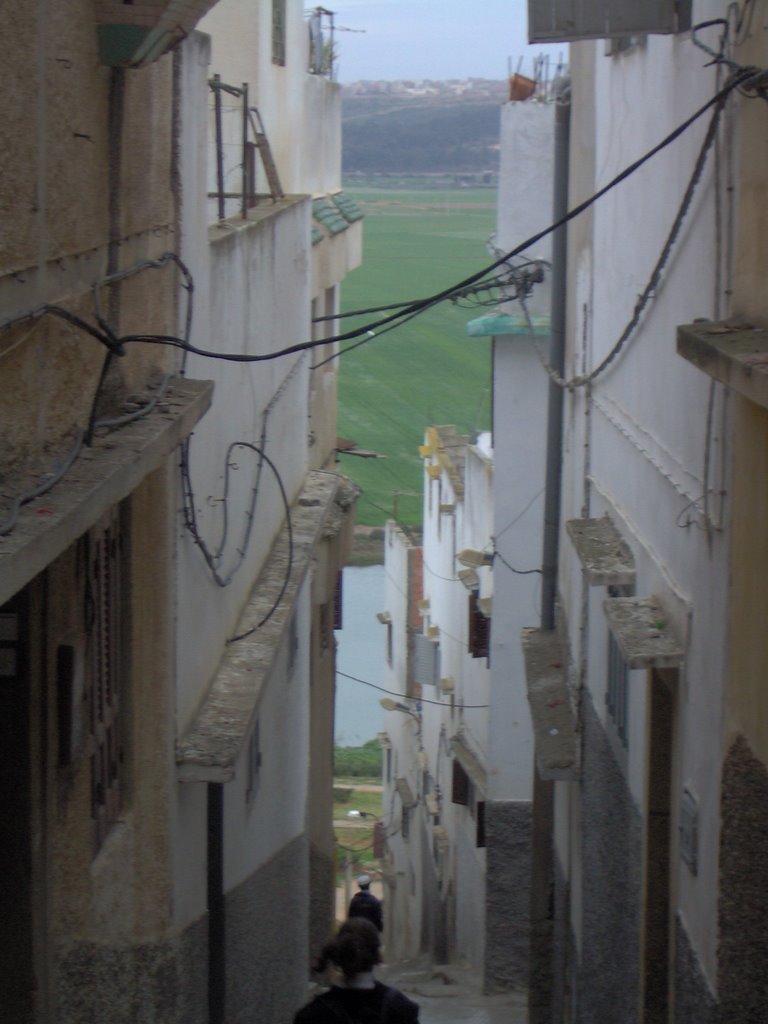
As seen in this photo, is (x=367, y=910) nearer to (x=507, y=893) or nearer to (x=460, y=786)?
(x=507, y=893)

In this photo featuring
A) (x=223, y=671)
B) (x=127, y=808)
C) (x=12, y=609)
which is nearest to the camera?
(x=12, y=609)

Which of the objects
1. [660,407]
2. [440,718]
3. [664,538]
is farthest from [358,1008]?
[440,718]

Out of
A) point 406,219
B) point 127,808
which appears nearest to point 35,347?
point 127,808

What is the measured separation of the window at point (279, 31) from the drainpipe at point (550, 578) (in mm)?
2722

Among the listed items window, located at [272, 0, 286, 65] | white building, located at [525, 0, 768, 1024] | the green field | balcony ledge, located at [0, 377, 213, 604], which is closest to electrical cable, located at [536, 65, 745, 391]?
white building, located at [525, 0, 768, 1024]

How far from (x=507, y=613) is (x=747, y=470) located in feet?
28.0

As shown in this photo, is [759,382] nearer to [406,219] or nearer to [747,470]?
[747,470]

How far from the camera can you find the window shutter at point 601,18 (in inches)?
246

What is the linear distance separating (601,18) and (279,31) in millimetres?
6950

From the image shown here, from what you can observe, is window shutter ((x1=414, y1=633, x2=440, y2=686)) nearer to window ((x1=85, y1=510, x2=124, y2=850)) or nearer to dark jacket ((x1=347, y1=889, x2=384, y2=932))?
dark jacket ((x1=347, y1=889, x2=384, y2=932))

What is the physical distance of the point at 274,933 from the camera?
30.3ft

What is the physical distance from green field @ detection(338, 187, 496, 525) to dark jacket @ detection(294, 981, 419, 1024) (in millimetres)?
26065

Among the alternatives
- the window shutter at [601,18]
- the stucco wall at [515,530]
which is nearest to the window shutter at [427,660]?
the stucco wall at [515,530]

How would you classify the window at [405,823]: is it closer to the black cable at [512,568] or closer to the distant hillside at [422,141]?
the black cable at [512,568]
